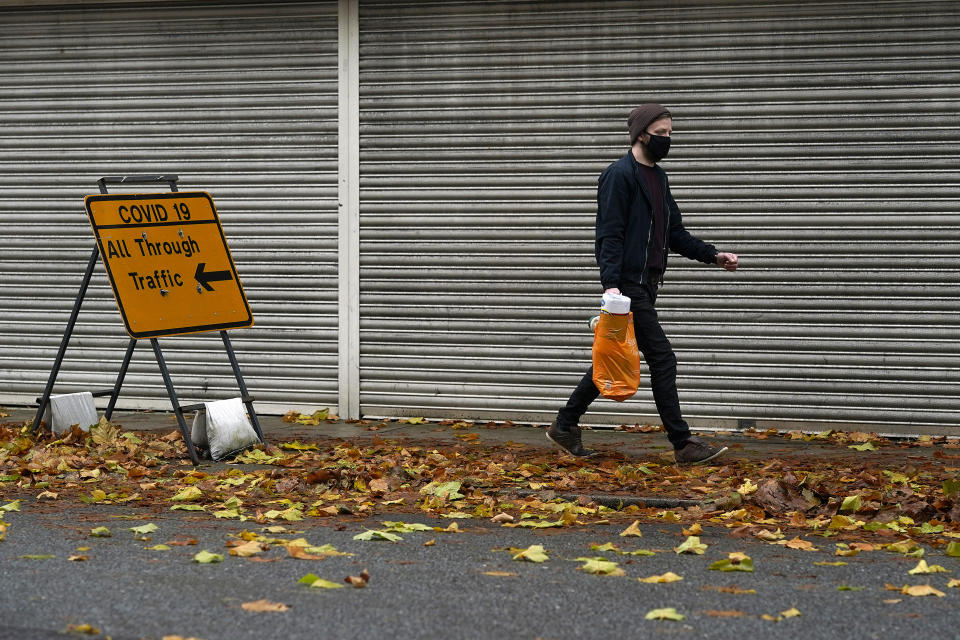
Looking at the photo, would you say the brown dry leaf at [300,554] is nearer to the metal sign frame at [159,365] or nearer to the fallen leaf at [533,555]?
the fallen leaf at [533,555]

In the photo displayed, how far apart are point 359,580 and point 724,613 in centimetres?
135

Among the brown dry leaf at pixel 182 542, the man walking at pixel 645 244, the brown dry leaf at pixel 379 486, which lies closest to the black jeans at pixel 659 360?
the man walking at pixel 645 244

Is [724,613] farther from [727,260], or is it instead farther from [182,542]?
[727,260]

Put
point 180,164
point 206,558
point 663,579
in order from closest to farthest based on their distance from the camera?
point 663,579
point 206,558
point 180,164

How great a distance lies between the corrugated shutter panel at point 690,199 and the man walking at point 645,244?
1.71 meters

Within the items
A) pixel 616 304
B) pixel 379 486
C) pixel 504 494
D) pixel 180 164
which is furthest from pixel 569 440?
pixel 180 164

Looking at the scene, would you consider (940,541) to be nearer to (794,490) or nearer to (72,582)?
(794,490)

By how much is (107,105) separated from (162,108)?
496 millimetres

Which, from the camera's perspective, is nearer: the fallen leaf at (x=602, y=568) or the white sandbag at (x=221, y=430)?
the fallen leaf at (x=602, y=568)

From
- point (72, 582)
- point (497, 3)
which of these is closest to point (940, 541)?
point (72, 582)

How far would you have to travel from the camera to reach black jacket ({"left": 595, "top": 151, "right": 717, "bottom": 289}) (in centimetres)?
736

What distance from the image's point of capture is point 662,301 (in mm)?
9297

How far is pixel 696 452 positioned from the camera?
7.42m

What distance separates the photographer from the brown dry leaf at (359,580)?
462 centimetres
